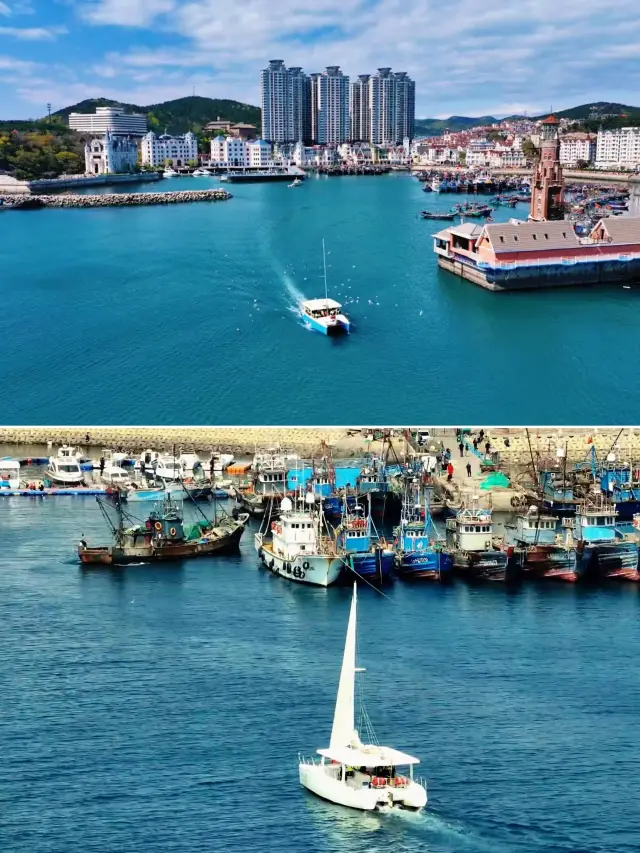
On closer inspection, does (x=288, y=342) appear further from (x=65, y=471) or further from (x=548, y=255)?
(x=548, y=255)

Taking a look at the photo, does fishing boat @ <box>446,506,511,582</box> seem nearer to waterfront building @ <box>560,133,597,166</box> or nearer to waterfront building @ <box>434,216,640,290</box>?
waterfront building @ <box>434,216,640,290</box>

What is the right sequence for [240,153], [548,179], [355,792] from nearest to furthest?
[355,792]
[548,179]
[240,153]

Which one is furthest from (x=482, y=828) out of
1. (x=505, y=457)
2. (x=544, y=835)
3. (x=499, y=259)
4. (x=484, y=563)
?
(x=499, y=259)

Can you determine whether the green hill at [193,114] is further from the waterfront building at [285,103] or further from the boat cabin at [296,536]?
the boat cabin at [296,536]

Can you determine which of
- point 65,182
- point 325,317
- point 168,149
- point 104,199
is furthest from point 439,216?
point 168,149

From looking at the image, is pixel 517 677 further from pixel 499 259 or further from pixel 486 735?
pixel 499 259
